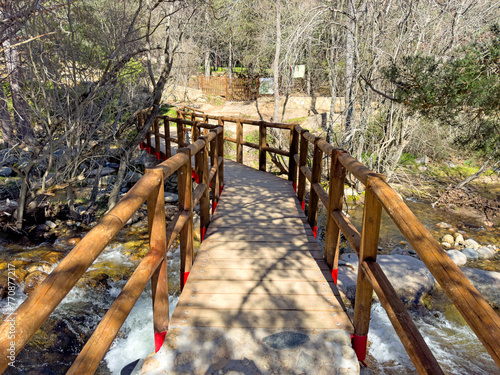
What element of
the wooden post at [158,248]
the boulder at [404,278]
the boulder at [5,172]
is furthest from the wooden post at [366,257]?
the boulder at [5,172]

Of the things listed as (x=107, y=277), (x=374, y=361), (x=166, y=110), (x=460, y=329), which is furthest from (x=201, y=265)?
(x=166, y=110)

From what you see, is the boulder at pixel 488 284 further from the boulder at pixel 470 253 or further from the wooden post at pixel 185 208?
the wooden post at pixel 185 208

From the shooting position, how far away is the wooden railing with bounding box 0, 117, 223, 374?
1.16m

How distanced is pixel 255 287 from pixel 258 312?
0.39 meters

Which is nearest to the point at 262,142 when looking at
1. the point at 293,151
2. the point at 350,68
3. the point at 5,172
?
the point at 293,151

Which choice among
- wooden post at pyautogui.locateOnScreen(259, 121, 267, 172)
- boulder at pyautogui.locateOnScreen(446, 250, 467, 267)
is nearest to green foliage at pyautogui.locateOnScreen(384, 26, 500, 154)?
boulder at pyautogui.locateOnScreen(446, 250, 467, 267)

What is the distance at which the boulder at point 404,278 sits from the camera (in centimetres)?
539

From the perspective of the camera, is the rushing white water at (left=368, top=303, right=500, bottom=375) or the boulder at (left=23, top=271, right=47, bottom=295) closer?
the rushing white water at (left=368, top=303, right=500, bottom=375)

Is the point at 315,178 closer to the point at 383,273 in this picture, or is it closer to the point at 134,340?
the point at 383,273

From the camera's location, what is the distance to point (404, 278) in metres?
5.68

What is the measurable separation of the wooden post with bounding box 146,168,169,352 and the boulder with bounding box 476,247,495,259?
7.83 m

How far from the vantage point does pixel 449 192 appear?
1198 centimetres

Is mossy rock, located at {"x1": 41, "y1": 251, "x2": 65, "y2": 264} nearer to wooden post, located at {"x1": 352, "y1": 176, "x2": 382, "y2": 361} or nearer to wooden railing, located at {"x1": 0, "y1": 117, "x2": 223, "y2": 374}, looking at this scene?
wooden railing, located at {"x1": 0, "y1": 117, "x2": 223, "y2": 374}

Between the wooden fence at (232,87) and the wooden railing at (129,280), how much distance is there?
2497 cm
